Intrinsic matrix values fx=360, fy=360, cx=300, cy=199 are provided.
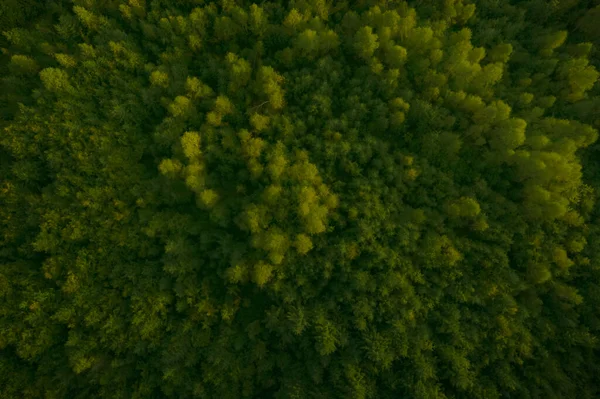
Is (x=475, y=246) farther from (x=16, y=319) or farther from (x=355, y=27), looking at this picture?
(x=16, y=319)

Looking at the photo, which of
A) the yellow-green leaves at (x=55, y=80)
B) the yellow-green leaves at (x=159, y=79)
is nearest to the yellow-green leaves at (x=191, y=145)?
the yellow-green leaves at (x=159, y=79)

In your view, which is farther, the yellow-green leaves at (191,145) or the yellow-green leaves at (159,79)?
the yellow-green leaves at (159,79)

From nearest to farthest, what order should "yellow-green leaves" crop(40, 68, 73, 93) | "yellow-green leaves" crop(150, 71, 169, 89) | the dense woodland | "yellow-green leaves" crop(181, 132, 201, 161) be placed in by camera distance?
the dense woodland < "yellow-green leaves" crop(181, 132, 201, 161) < "yellow-green leaves" crop(40, 68, 73, 93) < "yellow-green leaves" crop(150, 71, 169, 89)

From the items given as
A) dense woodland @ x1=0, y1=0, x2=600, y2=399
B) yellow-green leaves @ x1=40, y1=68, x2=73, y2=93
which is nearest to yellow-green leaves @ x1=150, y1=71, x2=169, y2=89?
dense woodland @ x1=0, y1=0, x2=600, y2=399

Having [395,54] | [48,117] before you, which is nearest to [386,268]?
[395,54]

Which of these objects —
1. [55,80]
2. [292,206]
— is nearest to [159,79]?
[55,80]

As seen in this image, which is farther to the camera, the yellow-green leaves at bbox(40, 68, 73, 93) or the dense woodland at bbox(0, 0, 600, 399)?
the yellow-green leaves at bbox(40, 68, 73, 93)

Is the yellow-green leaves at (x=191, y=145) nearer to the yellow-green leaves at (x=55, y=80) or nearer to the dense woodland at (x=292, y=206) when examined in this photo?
the dense woodland at (x=292, y=206)

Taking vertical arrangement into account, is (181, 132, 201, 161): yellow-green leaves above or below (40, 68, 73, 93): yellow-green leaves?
below

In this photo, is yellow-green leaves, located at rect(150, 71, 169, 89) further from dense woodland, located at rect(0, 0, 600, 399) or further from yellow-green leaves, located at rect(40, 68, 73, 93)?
yellow-green leaves, located at rect(40, 68, 73, 93)

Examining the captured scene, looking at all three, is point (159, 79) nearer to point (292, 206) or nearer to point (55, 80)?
point (55, 80)
